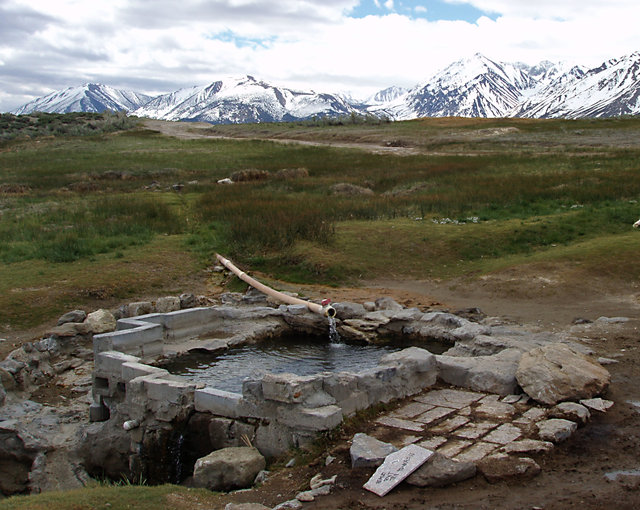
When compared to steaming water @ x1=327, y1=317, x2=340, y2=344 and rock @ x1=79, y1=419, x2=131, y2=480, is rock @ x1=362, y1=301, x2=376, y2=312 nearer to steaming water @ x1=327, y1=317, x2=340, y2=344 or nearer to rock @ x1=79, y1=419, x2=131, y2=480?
steaming water @ x1=327, y1=317, x2=340, y2=344

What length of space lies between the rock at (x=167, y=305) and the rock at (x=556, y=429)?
850 cm

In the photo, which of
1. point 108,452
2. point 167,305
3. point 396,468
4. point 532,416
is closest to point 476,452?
point 396,468

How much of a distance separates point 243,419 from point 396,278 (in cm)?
971

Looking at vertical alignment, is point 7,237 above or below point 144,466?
above

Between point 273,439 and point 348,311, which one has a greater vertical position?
point 348,311

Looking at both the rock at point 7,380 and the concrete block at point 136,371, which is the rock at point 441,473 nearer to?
the concrete block at point 136,371

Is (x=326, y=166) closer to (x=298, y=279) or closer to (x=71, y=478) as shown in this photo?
(x=298, y=279)

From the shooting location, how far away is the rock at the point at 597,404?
25.5 feet

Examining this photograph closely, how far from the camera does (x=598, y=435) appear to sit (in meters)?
7.15

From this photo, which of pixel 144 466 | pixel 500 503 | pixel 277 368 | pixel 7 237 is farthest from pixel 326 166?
pixel 500 503

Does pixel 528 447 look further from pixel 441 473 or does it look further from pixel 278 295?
pixel 278 295

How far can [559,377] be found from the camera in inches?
316

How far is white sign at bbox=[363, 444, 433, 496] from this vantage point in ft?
19.7

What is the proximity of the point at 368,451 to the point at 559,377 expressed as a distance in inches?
117
